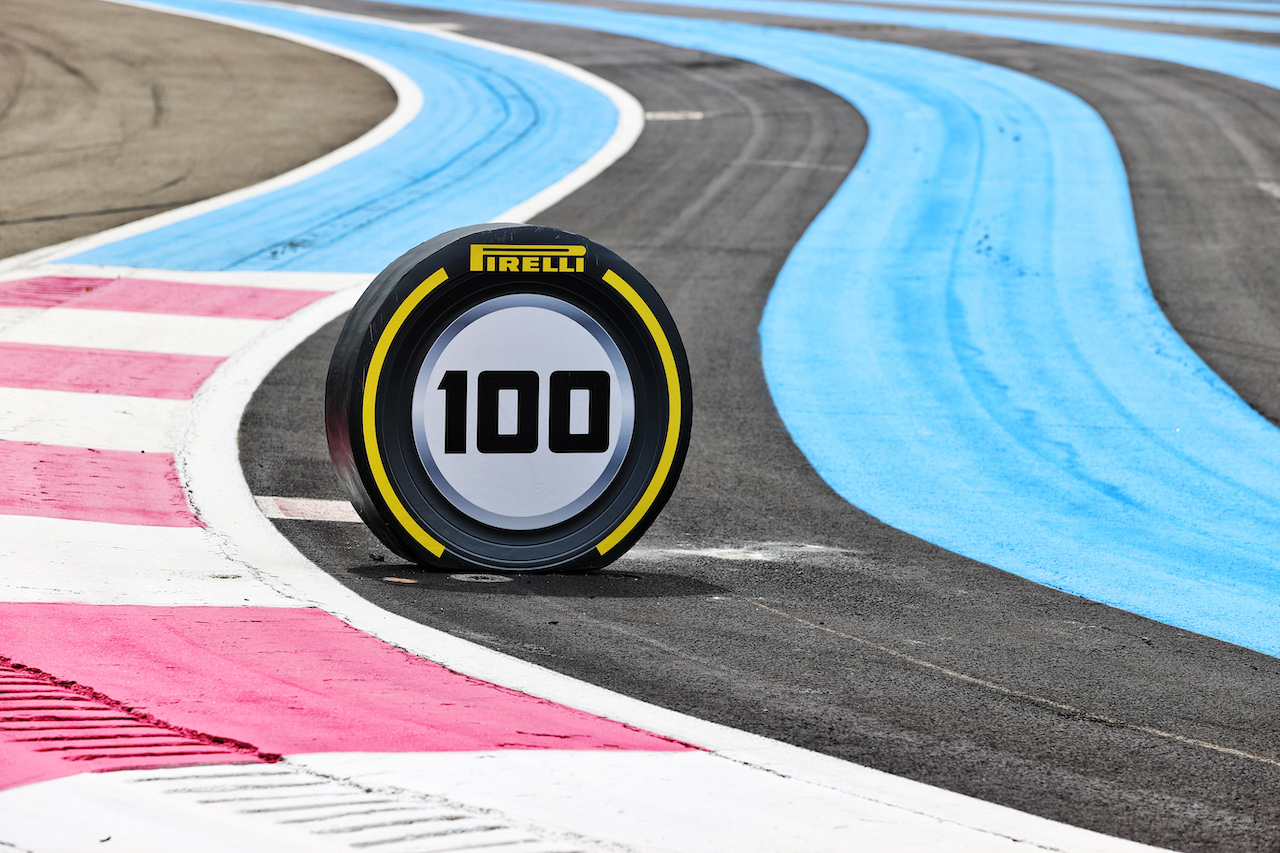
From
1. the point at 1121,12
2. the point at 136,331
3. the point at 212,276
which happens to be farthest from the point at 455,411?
the point at 1121,12

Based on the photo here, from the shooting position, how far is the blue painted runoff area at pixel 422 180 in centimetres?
1157

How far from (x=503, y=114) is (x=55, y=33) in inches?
363

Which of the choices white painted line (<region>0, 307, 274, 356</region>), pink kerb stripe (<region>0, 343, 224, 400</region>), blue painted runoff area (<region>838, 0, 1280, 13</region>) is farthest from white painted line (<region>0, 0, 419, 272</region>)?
blue painted runoff area (<region>838, 0, 1280, 13</region>)

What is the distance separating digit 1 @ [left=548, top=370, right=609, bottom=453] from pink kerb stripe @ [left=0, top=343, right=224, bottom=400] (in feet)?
10.8

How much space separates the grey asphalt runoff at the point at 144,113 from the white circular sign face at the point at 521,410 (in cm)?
771

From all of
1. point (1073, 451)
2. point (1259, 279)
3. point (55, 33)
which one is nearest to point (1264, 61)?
point (1259, 279)

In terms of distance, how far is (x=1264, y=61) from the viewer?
2091 centimetres

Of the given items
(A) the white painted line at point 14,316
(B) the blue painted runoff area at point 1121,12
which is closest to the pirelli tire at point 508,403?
(A) the white painted line at point 14,316

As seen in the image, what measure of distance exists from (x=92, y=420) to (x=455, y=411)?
9.16 ft

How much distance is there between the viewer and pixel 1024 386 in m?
8.77

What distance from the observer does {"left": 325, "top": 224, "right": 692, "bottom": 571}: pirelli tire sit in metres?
4.77

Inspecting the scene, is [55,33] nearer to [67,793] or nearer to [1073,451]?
[1073,451]

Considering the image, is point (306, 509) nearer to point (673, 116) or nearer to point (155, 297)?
point (155, 297)

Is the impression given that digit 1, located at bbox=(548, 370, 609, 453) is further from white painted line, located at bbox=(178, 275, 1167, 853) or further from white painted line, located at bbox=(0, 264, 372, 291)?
white painted line, located at bbox=(0, 264, 372, 291)
